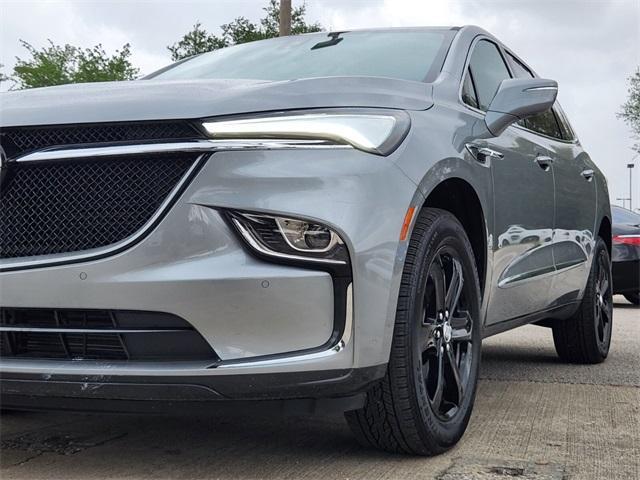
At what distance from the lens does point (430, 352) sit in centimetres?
322

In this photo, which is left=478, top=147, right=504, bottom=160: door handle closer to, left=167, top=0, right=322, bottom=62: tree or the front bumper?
the front bumper

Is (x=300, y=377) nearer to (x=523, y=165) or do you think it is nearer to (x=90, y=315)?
(x=90, y=315)

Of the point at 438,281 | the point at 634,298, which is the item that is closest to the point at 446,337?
the point at 438,281

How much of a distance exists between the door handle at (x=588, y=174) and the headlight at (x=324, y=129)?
281cm

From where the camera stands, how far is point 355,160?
2688 millimetres

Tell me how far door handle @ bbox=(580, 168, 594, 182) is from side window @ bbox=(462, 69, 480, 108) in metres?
1.58

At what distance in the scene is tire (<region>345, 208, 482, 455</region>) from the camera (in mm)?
2889

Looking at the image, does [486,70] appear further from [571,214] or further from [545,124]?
[571,214]

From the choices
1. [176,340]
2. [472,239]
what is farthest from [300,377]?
[472,239]

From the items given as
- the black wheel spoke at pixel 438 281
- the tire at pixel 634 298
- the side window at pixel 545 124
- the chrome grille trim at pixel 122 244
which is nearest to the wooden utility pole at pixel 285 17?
the tire at pixel 634 298

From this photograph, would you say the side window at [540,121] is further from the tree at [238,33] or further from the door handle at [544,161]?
the tree at [238,33]

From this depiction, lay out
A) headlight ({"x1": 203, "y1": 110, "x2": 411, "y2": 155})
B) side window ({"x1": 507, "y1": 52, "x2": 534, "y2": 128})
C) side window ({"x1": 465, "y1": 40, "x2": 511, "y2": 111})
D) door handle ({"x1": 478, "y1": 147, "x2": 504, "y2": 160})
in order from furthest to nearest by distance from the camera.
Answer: side window ({"x1": 507, "y1": 52, "x2": 534, "y2": 128}), side window ({"x1": 465, "y1": 40, "x2": 511, "y2": 111}), door handle ({"x1": 478, "y1": 147, "x2": 504, "y2": 160}), headlight ({"x1": 203, "y1": 110, "x2": 411, "y2": 155})

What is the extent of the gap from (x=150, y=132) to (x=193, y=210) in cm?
28

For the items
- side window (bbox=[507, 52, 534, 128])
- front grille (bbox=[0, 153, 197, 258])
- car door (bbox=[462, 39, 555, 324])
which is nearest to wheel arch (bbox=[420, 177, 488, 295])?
car door (bbox=[462, 39, 555, 324])
